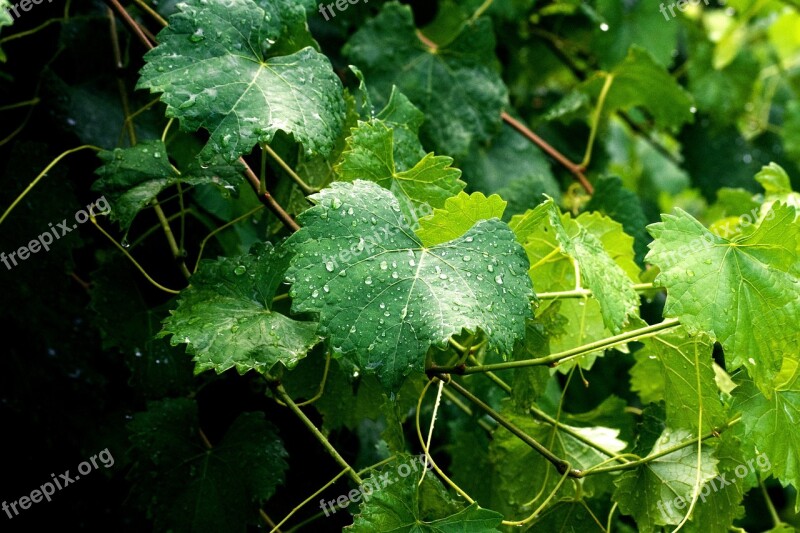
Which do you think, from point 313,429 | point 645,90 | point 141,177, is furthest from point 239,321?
point 645,90

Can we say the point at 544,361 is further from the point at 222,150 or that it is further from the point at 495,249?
the point at 222,150

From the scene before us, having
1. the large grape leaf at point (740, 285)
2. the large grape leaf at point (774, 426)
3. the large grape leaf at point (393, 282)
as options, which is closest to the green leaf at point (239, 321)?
the large grape leaf at point (393, 282)

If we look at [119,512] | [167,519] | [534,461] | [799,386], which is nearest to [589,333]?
[534,461]

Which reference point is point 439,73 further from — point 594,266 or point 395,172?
point 594,266
